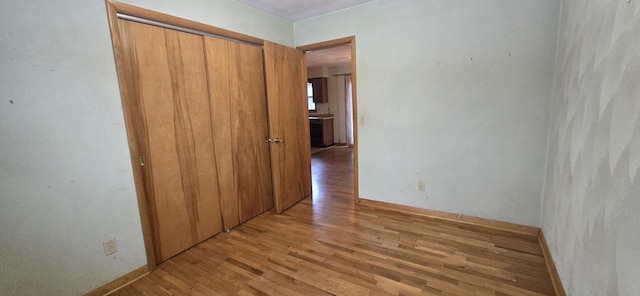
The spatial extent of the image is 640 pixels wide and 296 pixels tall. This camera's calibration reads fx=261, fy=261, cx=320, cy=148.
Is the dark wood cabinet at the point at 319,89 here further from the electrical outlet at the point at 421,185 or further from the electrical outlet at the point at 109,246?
the electrical outlet at the point at 109,246

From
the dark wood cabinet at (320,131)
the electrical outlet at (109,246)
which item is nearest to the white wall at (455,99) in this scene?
the electrical outlet at (109,246)

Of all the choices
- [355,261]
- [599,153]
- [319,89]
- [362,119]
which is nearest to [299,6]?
[362,119]

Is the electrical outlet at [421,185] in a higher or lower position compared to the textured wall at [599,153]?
lower

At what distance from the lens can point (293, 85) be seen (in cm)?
318

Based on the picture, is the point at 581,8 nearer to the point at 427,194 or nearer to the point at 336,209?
the point at 427,194

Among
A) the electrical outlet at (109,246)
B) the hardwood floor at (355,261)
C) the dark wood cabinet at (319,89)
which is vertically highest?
the dark wood cabinet at (319,89)

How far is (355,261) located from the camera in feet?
6.73

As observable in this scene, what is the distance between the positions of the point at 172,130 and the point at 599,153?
2.62m

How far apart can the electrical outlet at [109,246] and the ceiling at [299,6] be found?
232 centimetres

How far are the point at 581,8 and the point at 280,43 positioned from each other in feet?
8.50

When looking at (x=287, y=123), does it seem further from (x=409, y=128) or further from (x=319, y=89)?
(x=319, y=89)

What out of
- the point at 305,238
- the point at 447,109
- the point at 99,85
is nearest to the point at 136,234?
the point at 99,85

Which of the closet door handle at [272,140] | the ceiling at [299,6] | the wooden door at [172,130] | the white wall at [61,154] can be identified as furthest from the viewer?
the closet door handle at [272,140]

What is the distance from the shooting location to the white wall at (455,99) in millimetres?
2211
